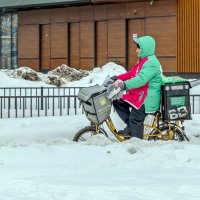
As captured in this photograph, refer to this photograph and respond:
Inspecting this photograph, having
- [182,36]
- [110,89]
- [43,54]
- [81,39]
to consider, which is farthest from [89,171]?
[43,54]

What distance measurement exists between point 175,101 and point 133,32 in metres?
21.9

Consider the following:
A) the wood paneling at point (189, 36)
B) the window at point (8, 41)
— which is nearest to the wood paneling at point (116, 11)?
the wood paneling at point (189, 36)

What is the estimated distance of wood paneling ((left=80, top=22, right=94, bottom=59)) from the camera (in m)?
31.0

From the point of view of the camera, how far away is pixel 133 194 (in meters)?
4.62

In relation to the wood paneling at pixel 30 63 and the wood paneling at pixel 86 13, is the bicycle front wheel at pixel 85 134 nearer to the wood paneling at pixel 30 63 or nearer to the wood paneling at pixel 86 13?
the wood paneling at pixel 86 13

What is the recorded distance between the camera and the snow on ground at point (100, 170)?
465 cm

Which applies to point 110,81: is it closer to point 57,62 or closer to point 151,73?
point 151,73

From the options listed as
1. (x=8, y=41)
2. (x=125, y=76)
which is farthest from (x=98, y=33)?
(x=125, y=76)

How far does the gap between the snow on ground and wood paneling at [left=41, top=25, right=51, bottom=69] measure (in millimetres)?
25723

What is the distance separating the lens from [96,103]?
7.75 m

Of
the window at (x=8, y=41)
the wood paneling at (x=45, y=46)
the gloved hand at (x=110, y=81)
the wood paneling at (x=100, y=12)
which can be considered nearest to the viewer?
the gloved hand at (x=110, y=81)

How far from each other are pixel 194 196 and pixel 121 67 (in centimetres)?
2393

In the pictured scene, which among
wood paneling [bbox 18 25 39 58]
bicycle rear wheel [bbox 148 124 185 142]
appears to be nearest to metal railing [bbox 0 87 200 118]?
bicycle rear wheel [bbox 148 124 185 142]

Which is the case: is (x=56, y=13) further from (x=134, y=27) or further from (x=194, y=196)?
(x=194, y=196)
